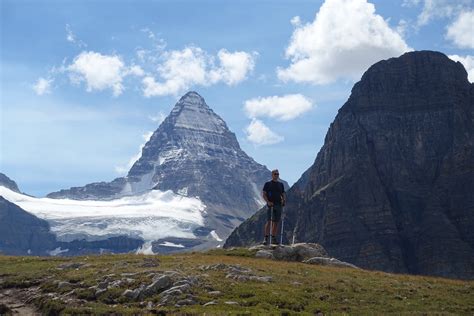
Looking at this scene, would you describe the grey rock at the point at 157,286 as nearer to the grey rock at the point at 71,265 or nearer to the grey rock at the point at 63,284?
the grey rock at the point at 63,284

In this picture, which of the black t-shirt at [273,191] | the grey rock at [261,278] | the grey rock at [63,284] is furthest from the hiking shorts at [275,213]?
the grey rock at [63,284]

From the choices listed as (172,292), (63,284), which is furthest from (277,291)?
(63,284)

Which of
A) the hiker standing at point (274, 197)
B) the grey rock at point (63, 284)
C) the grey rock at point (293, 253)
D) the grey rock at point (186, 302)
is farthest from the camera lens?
the grey rock at point (293, 253)

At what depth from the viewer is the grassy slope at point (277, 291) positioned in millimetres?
29656

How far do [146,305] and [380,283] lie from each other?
13133mm

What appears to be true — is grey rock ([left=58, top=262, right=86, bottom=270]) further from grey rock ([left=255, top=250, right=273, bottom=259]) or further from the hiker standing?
the hiker standing

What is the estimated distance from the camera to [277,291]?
32.0m

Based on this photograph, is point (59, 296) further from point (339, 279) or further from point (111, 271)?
point (339, 279)

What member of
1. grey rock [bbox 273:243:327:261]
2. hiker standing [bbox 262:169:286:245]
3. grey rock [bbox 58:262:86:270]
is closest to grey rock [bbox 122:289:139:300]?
grey rock [bbox 58:262:86:270]

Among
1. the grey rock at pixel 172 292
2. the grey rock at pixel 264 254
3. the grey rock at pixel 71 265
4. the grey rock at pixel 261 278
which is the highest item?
the grey rock at pixel 264 254

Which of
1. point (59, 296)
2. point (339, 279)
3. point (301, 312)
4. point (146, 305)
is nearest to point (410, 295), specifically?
point (339, 279)

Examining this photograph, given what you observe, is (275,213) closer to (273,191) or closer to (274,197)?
(274,197)

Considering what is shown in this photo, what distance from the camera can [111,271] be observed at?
38.1m

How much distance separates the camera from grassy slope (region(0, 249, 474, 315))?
2966 centimetres
